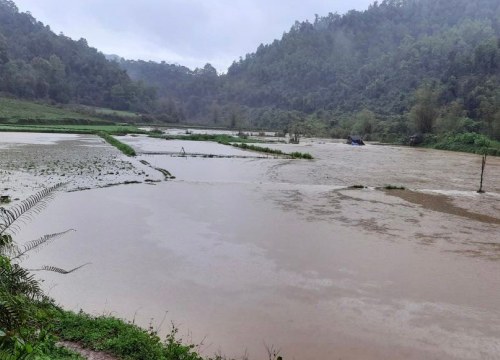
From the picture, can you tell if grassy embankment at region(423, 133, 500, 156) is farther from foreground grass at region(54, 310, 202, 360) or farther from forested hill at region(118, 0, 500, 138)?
foreground grass at region(54, 310, 202, 360)

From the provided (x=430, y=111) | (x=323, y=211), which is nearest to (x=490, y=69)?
(x=430, y=111)

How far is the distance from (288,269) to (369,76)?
11212cm

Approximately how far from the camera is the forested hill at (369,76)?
6894cm

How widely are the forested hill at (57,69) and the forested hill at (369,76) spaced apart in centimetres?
1293

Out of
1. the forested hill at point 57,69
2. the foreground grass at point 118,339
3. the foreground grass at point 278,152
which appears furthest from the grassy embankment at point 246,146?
the forested hill at point 57,69

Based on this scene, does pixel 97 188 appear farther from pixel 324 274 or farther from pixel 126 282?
pixel 324 274

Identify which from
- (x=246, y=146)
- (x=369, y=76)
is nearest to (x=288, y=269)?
(x=246, y=146)

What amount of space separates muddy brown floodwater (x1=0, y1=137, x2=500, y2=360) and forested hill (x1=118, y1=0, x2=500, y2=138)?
4520cm

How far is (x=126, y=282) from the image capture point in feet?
25.5

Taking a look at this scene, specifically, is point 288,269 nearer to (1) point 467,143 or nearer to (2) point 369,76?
(1) point 467,143

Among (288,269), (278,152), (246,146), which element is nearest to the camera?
(288,269)

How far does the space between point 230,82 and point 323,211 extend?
14261cm

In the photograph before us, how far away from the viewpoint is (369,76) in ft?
371

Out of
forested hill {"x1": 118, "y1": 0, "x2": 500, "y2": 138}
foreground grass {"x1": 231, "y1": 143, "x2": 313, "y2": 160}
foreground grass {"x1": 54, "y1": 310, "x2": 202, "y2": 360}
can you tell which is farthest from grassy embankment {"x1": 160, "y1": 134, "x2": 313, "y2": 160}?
foreground grass {"x1": 54, "y1": 310, "x2": 202, "y2": 360}
